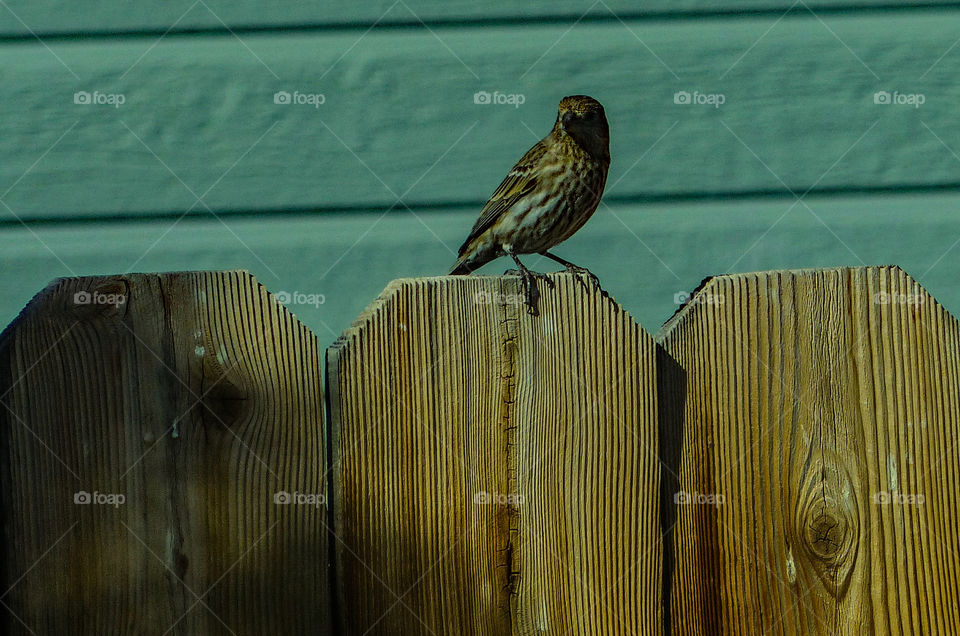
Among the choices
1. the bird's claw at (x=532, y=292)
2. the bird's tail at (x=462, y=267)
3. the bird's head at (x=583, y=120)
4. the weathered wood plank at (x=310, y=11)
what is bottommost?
the bird's claw at (x=532, y=292)

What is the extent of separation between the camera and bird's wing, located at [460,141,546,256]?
295 cm

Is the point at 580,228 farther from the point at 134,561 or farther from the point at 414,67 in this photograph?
the point at 134,561

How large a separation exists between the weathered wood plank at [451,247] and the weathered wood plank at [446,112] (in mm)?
74

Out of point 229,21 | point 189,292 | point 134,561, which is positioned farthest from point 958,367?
point 229,21

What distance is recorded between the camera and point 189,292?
1.53m

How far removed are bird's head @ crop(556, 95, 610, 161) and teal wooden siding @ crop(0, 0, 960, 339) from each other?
3.0 inches

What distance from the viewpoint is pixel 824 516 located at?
163 cm

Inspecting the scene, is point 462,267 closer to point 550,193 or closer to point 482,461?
point 550,193

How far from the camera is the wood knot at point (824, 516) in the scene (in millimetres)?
1628

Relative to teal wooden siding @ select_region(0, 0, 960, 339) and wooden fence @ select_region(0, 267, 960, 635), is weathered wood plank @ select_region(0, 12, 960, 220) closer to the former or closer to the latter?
teal wooden siding @ select_region(0, 0, 960, 339)

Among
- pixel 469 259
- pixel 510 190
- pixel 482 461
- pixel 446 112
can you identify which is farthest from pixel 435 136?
pixel 482 461

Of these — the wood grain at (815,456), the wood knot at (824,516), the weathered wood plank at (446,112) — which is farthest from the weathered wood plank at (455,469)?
the weathered wood plank at (446,112)

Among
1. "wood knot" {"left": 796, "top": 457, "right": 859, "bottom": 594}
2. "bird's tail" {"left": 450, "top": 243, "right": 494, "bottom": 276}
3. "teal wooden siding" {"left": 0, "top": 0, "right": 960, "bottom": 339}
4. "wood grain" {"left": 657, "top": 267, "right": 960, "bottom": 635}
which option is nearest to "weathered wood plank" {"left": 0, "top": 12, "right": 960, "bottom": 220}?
"teal wooden siding" {"left": 0, "top": 0, "right": 960, "bottom": 339}

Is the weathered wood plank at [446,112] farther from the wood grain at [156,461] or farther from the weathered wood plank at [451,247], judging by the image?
the wood grain at [156,461]
